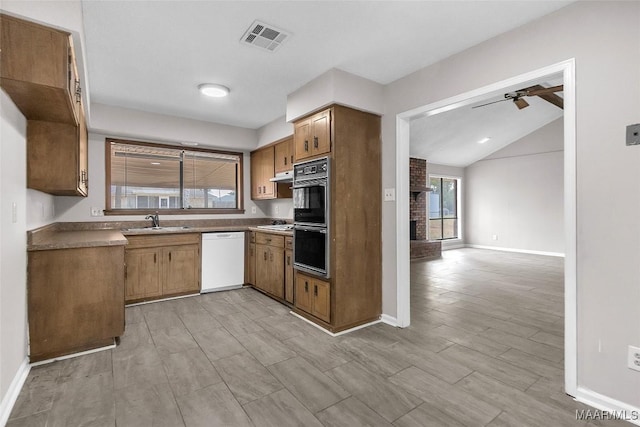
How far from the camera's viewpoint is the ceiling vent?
7.39 feet

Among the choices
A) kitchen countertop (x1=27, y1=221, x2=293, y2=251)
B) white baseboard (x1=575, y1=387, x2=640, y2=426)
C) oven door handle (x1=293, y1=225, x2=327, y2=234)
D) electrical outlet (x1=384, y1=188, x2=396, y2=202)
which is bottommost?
white baseboard (x1=575, y1=387, x2=640, y2=426)

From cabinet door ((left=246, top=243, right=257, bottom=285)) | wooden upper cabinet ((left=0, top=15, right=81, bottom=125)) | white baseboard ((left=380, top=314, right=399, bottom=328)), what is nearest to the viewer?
wooden upper cabinet ((left=0, top=15, right=81, bottom=125))

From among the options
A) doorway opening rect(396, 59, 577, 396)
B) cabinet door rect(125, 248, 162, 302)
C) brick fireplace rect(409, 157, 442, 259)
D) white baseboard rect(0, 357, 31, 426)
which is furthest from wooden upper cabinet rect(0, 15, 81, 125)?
brick fireplace rect(409, 157, 442, 259)

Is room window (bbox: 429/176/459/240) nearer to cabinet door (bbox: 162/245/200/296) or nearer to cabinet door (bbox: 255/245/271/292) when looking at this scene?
cabinet door (bbox: 255/245/271/292)

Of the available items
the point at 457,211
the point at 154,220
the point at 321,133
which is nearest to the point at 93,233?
the point at 154,220

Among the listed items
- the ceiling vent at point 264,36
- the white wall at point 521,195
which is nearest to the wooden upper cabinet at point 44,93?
the ceiling vent at point 264,36

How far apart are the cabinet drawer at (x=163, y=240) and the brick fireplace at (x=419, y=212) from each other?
5.03 metres

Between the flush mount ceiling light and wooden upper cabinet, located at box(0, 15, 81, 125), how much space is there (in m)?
1.52

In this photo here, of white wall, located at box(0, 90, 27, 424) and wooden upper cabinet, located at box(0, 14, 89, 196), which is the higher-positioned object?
wooden upper cabinet, located at box(0, 14, 89, 196)

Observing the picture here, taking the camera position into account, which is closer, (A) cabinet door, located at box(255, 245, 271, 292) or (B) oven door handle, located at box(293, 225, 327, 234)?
(B) oven door handle, located at box(293, 225, 327, 234)

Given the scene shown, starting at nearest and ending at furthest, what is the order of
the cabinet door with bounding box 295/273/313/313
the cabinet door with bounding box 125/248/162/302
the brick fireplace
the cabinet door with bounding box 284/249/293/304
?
1. the cabinet door with bounding box 295/273/313/313
2. the cabinet door with bounding box 284/249/293/304
3. the cabinet door with bounding box 125/248/162/302
4. the brick fireplace

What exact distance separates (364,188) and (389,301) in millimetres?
1223

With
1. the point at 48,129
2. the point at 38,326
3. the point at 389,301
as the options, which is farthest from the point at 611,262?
the point at 48,129

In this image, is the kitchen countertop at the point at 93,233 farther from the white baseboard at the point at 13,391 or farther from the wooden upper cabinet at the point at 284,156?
the wooden upper cabinet at the point at 284,156
